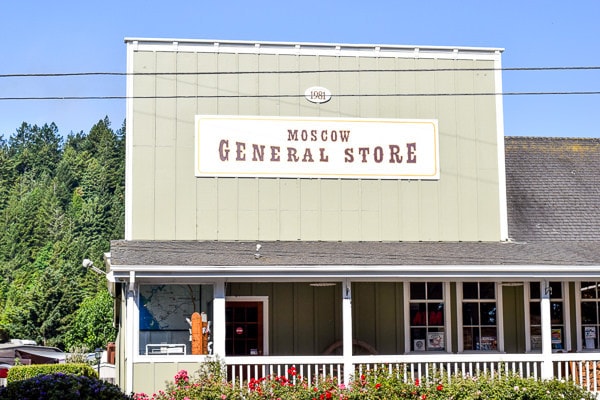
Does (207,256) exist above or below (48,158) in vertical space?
below

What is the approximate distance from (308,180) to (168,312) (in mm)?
3655

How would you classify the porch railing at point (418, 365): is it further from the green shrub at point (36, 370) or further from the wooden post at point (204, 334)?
the green shrub at point (36, 370)

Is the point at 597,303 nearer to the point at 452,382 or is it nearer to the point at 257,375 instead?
the point at 452,382

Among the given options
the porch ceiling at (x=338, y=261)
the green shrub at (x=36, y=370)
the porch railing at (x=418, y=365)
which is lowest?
the green shrub at (x=36, y=370)

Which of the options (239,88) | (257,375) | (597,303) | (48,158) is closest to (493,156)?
(597,303)

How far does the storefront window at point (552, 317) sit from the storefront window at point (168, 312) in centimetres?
623

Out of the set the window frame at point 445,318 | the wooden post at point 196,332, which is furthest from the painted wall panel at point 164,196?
the window frame at point 445,318

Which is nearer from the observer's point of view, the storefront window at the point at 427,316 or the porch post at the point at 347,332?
the porch post at the point at 347,332

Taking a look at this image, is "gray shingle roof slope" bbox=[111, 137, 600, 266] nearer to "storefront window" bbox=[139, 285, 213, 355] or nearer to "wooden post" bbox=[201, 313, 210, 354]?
"storefront window" bbox=[139, 285, 213, 355]

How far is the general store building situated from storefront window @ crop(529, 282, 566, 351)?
0.03 m

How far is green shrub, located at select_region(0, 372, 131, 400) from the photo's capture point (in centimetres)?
1237

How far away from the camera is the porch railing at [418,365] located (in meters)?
16.8

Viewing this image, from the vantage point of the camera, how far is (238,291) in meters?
19.1

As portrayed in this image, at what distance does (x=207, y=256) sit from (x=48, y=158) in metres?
139
